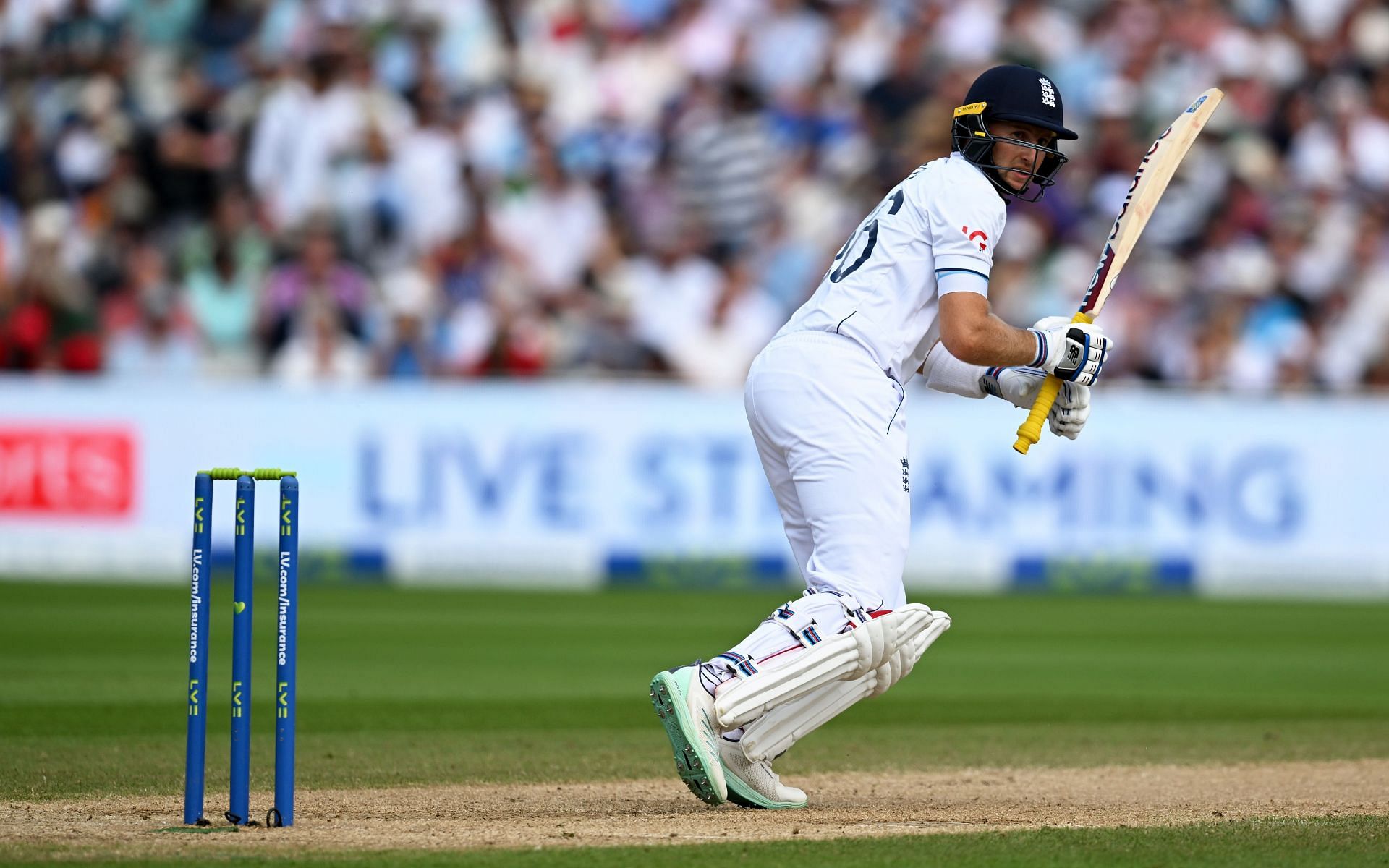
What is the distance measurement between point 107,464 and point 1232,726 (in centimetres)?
794

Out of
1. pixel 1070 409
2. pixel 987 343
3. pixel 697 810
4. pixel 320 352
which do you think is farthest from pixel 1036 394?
pixel 320 352

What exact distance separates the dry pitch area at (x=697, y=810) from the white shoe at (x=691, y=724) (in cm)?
13

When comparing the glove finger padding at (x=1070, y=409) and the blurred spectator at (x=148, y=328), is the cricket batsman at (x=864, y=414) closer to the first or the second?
the glove finger padding at (x=1070, y=409)

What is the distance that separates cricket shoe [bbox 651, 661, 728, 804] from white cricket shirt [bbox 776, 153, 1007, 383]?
3.25ft

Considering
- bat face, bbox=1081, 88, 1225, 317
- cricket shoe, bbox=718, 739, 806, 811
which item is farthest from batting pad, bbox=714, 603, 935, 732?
bat face, bbox=1081, 88, 1225, 317

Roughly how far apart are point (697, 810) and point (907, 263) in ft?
A: 5.13

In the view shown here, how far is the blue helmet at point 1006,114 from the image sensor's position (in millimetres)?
5289

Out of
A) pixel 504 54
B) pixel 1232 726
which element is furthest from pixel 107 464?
pixel 1232 726

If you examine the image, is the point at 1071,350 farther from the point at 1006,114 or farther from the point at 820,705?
the point at 820,705

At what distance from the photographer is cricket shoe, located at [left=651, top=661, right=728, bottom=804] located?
4902 millimetres

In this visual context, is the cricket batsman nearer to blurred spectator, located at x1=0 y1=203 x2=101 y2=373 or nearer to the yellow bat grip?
the yellow bat grip

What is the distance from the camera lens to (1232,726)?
7691 mm

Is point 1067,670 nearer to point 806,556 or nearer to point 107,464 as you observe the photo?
point 806,556

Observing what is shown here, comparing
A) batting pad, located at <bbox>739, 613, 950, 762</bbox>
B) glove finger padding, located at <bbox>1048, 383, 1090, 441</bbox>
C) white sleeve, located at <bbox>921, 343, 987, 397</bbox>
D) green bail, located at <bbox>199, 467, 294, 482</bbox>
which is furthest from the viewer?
white sleeve, located at <bbox>921, 343, 987, 397</bbox>
